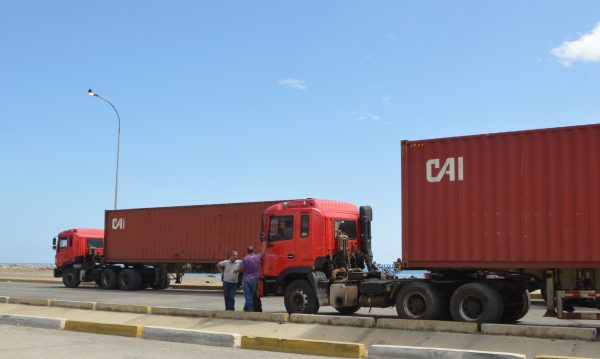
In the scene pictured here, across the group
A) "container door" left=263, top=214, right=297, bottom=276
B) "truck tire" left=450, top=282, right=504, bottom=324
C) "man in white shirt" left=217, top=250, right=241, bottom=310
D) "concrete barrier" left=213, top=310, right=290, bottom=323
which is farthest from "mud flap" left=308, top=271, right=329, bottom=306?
"truck tire" left=450, top=282, right=504, bottom=324

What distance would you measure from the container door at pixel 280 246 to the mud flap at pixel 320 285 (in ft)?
1.93

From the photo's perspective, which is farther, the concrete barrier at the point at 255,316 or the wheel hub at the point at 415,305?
the concrete barrier at the point at 255,316

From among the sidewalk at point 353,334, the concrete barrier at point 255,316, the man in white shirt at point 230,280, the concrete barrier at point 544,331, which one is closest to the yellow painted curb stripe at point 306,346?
the sidewalk at point 353,334

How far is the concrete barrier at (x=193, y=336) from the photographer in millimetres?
10916

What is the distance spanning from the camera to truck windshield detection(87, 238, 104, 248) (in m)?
30.2

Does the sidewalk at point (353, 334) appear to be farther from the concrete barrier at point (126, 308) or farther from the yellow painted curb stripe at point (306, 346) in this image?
the yellow painted curb stripe at point (306, 346)

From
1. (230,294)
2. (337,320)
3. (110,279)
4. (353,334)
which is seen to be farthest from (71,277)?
(353,334)

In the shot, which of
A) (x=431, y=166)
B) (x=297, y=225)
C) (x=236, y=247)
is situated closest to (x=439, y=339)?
(x=431, y=166)

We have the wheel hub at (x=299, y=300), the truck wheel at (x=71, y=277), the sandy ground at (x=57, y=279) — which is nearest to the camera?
the wheel hub at (x=299, y=300)

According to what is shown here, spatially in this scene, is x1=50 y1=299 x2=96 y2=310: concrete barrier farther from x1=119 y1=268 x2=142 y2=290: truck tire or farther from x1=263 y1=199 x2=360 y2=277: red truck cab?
x1=119 y1=268 x2=142 y2=290: truck tire

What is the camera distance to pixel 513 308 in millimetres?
12344

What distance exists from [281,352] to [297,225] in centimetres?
443

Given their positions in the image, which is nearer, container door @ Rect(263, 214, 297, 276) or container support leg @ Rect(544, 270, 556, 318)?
container support leg @ Rect(544, 270, 556, 318)

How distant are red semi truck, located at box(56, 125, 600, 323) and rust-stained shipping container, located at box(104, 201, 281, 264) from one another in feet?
29.2
